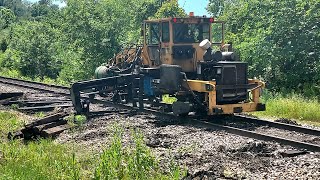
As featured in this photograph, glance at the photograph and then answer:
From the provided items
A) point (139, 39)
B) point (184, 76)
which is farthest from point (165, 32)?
point (139, 39)

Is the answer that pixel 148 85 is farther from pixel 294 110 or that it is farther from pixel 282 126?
pixel 282 126

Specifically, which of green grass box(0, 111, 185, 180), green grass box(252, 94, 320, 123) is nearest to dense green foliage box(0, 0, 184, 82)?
green grass box(252, 94, 320, 123)

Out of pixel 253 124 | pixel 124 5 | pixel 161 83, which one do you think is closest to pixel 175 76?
pixel 161 83

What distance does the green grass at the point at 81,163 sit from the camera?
6938mm

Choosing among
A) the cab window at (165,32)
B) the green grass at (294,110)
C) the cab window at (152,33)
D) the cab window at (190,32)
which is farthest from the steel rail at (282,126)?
the cab window at (152,33)

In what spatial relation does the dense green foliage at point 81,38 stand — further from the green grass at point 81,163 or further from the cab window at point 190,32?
the green grass at point 81,163

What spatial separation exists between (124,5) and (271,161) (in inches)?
1050

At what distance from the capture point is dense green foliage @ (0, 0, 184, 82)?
28125 mm

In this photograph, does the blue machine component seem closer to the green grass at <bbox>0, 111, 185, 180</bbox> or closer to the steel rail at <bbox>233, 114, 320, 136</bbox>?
the steel rail at <bbox>233, 114, 320, 136</bbox>

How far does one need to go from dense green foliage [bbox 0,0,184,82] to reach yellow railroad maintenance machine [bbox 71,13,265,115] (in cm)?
1037

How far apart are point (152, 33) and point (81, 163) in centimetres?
714

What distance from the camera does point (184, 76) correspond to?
1286cm

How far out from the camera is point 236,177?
704 cm

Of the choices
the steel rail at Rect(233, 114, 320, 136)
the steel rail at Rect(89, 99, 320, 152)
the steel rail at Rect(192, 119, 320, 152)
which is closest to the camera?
the steel rail at Rect(192, 119, 320, 152)
